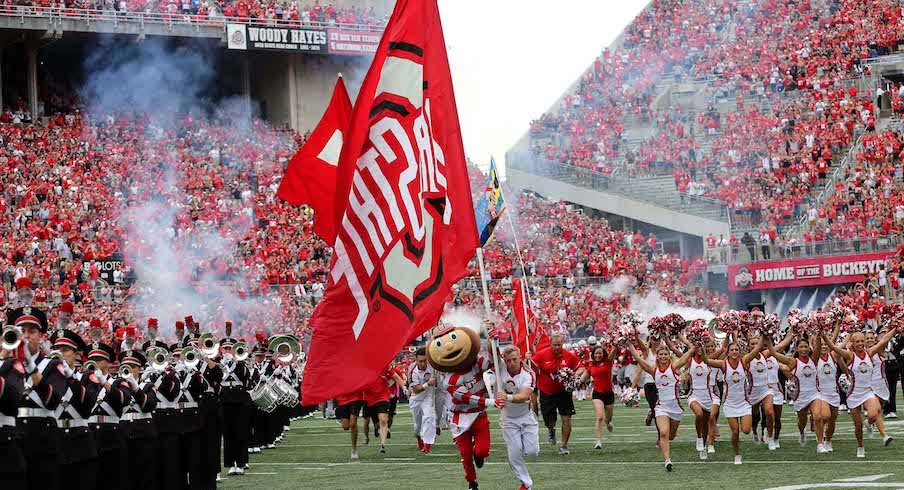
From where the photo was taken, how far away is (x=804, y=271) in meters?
36.2

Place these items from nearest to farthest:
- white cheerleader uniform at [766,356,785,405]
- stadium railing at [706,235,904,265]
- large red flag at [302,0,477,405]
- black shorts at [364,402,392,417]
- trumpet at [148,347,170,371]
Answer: large red flag at [302,0,477,405] < trumpet at [148,347,170,371] < white cheerleader uniform at [766,356,785,405] < black shorts at [364,402,392,417] < stadium railing at [706,235,904,265]

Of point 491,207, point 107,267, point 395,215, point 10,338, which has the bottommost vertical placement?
point 10,338

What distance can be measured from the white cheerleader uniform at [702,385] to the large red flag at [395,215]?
7.03 metres

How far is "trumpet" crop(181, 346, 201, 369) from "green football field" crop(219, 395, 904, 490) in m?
1.59

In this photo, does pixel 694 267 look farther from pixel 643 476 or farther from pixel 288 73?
pixel 643 476

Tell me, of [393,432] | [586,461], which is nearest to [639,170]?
[393,432]

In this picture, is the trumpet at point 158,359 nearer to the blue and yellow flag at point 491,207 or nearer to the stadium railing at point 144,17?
the blue and yellow flag at point 491,207

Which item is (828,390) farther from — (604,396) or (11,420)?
(11,420)

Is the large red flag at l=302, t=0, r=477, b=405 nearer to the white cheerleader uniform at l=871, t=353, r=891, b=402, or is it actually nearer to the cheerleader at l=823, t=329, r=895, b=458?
the cheerleader at l=823, t=329, r=895, b=458

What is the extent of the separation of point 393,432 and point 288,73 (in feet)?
80.7

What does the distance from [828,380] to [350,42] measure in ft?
106

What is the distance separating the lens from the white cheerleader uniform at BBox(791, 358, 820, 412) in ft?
56.9

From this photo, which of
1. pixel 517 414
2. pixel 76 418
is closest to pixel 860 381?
pixel 517 414

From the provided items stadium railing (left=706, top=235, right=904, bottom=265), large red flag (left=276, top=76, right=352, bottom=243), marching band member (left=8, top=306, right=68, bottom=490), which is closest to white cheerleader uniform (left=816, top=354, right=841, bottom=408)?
large red flag (left=276, top=76, right=352, bottom=243)
